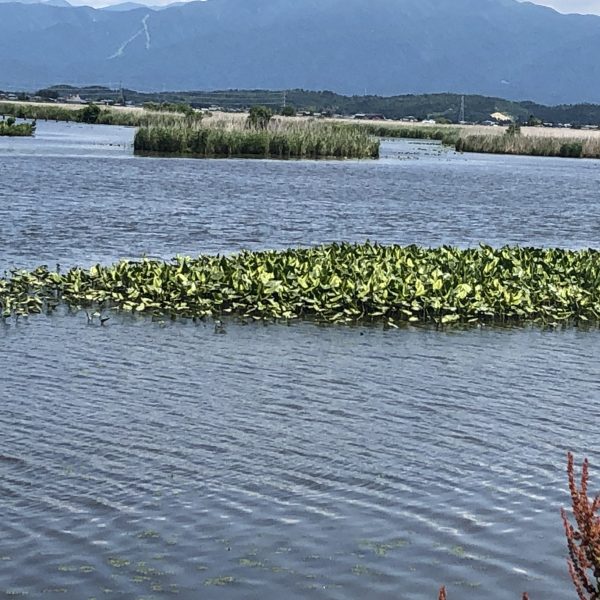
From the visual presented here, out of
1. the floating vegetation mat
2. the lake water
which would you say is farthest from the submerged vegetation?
the lake water

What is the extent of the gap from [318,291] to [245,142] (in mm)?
49443

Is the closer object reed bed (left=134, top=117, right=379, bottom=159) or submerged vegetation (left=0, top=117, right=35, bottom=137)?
reed bed (left=134, top=117, right=379, bottom=159)

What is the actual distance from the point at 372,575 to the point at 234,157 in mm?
61411

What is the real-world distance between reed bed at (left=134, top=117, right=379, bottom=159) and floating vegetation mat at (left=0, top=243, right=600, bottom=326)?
4615 centimetres

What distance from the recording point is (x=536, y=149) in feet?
301

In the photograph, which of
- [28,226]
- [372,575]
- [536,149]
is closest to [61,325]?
[372,575]

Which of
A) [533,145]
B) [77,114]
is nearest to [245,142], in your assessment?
[533,145]

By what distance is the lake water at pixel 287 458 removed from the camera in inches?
369

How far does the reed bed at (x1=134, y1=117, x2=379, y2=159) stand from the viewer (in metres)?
67.9

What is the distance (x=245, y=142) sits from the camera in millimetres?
68938

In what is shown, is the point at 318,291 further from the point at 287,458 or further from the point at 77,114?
the point at 77,114

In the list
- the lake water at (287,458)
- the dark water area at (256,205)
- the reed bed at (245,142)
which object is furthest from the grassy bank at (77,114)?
the lake water at (287,458)

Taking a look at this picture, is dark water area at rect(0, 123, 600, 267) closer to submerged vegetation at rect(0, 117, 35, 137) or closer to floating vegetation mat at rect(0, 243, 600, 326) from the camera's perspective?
floating vegetation mat at rect(0, 243, 600, 326)

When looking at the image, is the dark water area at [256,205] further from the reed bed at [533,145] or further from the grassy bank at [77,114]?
the grassy bank at [77,114]
